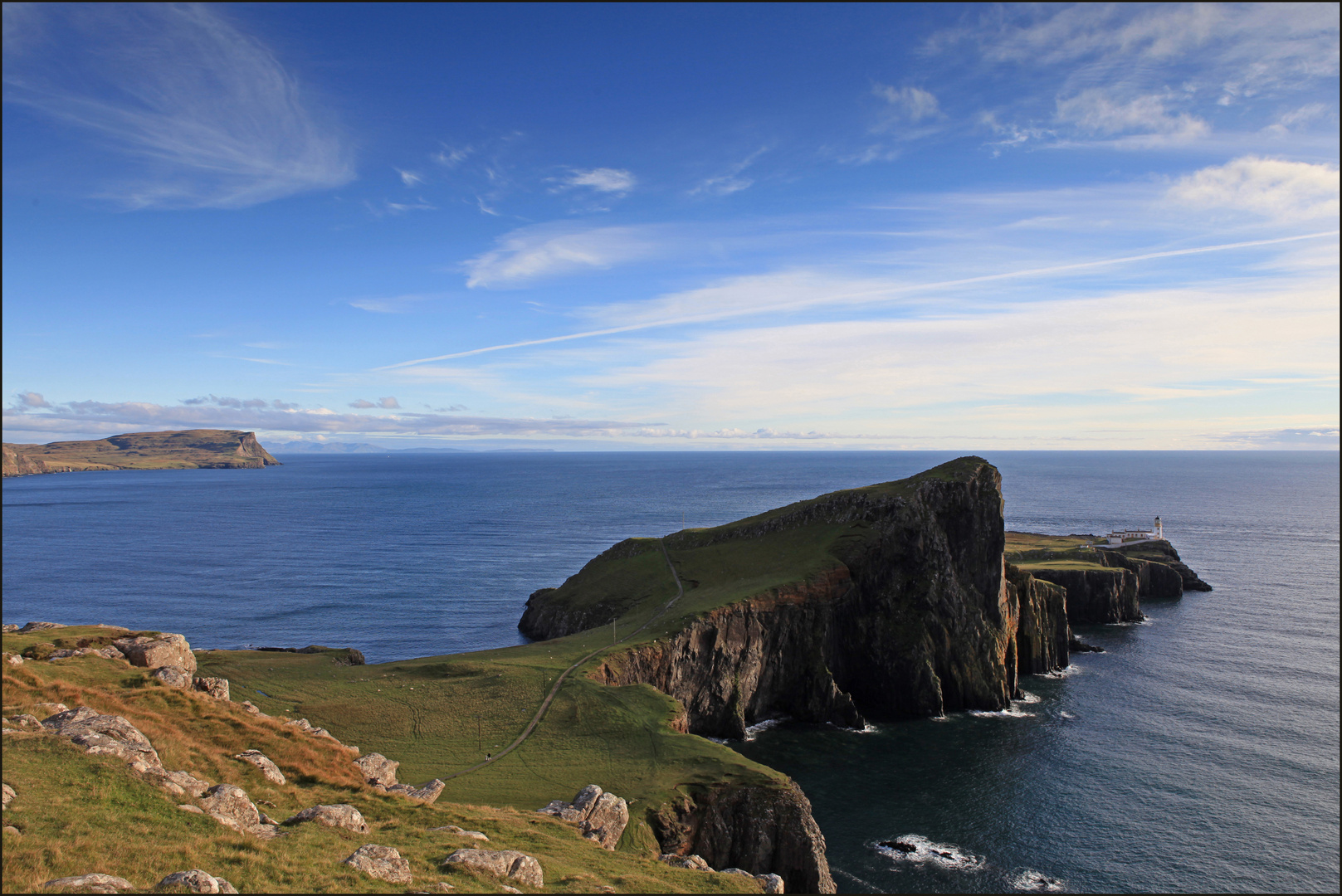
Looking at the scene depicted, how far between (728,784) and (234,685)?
136 ft

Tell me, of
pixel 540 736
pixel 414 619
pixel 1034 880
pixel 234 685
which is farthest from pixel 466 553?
pixel 1034 880

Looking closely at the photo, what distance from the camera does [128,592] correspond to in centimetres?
11600

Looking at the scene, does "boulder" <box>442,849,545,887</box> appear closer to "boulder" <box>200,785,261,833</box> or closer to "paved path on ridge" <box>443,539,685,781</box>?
"boulder" <box>200,785,261,833</box>

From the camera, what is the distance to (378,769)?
Answer: 135 feet

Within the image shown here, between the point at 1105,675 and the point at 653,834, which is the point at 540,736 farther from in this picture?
the point at 1105,675

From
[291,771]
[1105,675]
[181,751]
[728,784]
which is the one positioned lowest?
[1105,675]

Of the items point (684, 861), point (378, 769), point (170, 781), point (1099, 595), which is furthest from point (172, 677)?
point (1099, 595)

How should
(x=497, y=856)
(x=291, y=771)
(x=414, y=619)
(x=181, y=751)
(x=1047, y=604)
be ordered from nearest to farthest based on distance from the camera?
1. (x=497, y=856)
2. (x=181, y=751)
3. (x=291, y=771)
4. (x=1047, y=604)
5. (x=414, y=619)

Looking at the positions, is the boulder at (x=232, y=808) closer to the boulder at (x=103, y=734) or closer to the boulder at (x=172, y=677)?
the boulder at (x=103, y=734)

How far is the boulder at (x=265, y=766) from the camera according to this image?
109ft

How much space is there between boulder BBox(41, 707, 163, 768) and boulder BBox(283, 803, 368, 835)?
602 cm

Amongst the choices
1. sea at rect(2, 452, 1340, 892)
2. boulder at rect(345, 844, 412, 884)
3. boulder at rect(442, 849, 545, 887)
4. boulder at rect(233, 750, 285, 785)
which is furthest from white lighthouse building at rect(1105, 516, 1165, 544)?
boulder at rect(233, 750, 285, 785)

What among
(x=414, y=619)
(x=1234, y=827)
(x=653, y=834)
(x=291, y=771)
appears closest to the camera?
(x=291, y=771)

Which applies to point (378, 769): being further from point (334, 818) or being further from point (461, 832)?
point (461, 832)
